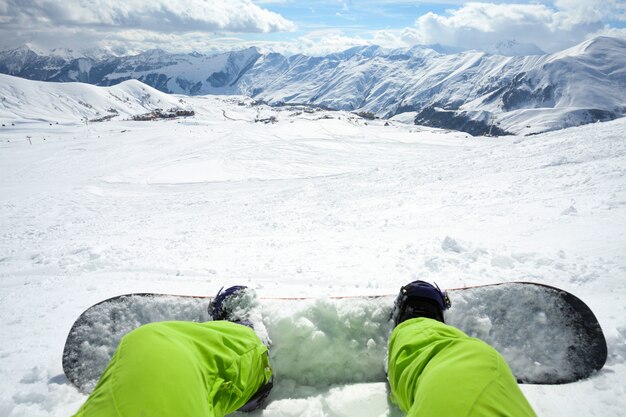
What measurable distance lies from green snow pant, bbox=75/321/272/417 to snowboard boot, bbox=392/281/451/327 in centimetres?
157

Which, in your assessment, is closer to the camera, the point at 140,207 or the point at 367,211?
the point at 367,211

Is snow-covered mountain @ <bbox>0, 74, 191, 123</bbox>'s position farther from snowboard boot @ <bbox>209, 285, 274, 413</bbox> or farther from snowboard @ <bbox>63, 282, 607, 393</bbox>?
snowboard boot @ <bbox>209, 285, 274, 413</bbox>

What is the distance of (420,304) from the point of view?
3572mm

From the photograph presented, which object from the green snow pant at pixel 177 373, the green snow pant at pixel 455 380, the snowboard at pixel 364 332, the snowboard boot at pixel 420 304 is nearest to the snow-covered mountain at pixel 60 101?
the snowboard at pixel 364 332

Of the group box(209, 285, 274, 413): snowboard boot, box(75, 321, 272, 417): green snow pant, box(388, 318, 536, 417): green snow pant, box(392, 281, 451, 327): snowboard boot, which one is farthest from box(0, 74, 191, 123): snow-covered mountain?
box(388, 318, 536, 417): green snow pant

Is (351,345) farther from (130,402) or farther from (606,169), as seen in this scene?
(606,169)

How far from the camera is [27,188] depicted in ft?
67.2

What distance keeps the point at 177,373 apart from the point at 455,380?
1.55 meters

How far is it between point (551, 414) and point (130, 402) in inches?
123

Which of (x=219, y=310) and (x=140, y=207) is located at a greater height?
(x=219, y=310)

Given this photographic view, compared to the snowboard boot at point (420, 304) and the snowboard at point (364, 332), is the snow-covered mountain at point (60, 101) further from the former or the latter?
the snowboard boot at point (420, 304)

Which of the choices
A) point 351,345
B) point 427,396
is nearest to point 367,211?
point 351,345

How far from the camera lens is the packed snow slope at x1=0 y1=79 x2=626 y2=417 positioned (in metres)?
3.38

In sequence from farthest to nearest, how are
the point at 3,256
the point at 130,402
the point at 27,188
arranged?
the point at 27,188
the point at 3,256
the point at 130,402
